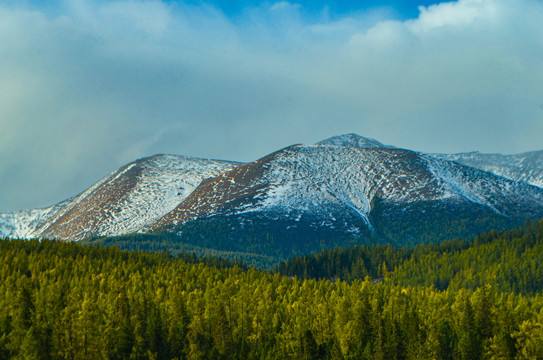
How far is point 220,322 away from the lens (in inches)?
5108

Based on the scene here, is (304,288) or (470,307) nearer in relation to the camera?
(470,307)

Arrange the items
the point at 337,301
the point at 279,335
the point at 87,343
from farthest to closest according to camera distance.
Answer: the point at 337,301, the point at 279,335, the point at 87,343

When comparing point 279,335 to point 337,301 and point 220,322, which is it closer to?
point 220,322

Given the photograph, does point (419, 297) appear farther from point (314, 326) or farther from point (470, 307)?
point (314, 326)

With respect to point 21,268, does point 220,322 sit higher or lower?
lower

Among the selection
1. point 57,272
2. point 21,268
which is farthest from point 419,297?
point 21,268

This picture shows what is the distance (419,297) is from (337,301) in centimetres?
3930

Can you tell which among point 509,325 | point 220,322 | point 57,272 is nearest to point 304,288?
point 220,322

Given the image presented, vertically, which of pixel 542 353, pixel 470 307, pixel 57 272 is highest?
pixel 57 272

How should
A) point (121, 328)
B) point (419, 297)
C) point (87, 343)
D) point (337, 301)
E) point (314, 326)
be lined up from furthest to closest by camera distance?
point (419, 297) → point (337, 301) → point (314, 326) → point (121, 328) → point (87, 343)

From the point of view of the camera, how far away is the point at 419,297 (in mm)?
175000

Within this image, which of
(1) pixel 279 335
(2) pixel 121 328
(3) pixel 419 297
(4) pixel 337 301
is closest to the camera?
(2) pixel 121 328

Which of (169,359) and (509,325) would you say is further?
(509,325)

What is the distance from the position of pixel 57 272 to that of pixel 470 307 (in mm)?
125836
